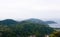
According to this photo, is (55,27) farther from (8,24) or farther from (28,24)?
(8,24)

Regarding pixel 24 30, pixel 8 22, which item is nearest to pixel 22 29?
pixel 24 30

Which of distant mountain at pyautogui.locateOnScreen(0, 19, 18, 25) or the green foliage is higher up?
distant mountain at pyautogui.locateOnScreen(0, 19, 18, 25)

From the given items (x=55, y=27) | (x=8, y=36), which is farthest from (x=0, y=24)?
(x=55, y=27)

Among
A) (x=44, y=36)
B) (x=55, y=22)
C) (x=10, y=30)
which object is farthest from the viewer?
(x=10, y=30)

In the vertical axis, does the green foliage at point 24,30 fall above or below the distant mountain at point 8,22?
below

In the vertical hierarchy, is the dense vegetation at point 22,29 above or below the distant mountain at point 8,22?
below

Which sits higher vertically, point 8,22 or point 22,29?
point 8,22

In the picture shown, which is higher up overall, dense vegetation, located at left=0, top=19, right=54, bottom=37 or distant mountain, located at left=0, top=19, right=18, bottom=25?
distant mountain, located at left=0, top=19, right=18, bottom=25

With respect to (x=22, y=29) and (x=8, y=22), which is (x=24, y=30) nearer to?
(x=22, y=29)
